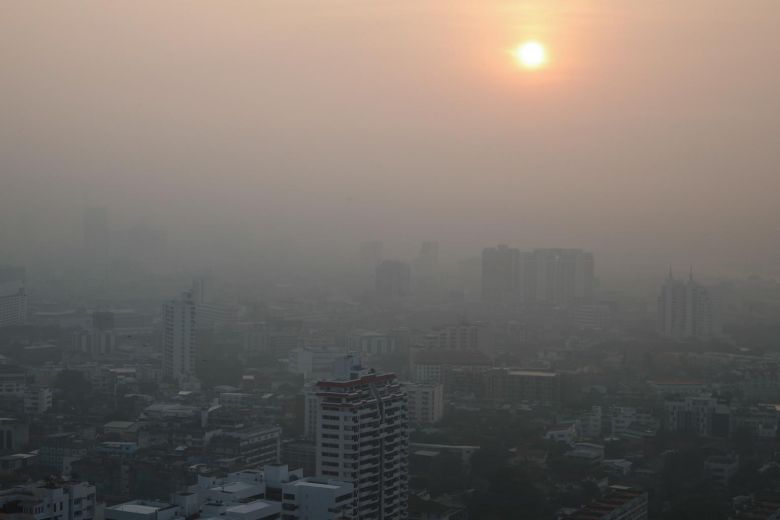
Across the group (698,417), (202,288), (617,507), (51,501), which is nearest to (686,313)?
(698,417)

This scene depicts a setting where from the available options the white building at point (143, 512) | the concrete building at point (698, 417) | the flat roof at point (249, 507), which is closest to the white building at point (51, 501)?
the white building at point (143, 512)

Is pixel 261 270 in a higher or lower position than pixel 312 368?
higher

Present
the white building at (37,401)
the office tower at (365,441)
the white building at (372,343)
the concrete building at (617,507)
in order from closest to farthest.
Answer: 1. the office tower at (365,441)
2. the concrete building at (617,507)
3. the white building at (37,401)
4. the white building at (372,343)

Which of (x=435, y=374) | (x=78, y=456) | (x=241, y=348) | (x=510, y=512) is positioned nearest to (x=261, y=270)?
(x=241, y=348)

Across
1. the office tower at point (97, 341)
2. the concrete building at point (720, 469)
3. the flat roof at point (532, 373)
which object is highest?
the office tower at point (97, 341)

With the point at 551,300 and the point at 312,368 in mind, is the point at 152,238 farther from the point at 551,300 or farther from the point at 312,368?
the point at 551,300

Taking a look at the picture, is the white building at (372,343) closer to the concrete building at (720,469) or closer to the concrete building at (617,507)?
the concrete building at (720,469)

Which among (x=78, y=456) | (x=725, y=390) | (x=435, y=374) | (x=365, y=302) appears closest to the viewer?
(x=78, y=456)
